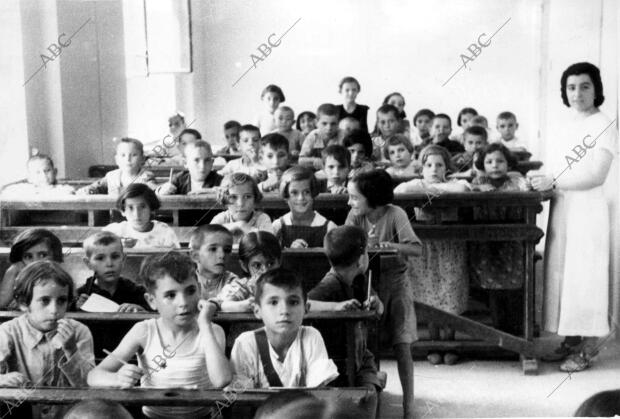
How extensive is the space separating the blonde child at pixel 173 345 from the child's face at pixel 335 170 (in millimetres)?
1637

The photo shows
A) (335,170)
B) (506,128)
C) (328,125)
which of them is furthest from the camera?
(506,128)

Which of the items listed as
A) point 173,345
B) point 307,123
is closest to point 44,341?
point 173,345

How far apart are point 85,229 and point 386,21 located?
5.26 m

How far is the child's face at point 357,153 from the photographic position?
14.3 feet

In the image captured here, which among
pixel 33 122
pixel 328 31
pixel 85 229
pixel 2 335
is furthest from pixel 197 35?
pixel 2 335

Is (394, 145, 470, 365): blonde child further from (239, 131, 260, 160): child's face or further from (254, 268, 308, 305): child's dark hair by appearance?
(254, 268, 308, 305): child's dark hair

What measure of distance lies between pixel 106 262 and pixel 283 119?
9.27ft

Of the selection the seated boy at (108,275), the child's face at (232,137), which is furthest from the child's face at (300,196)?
the child's face at (232,137)

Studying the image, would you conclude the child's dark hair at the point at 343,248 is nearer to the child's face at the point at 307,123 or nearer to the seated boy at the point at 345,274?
the seated boy at the point at 345,274

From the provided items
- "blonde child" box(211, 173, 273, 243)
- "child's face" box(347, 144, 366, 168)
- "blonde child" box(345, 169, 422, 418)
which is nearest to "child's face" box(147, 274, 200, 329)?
"blonde child" box(345, 169, 422, 418)

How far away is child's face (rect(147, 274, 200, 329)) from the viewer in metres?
2.15

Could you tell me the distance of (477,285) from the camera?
12.2 feet

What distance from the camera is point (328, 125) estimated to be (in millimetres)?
4941

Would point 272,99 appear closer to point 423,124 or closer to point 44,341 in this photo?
point 423,124
